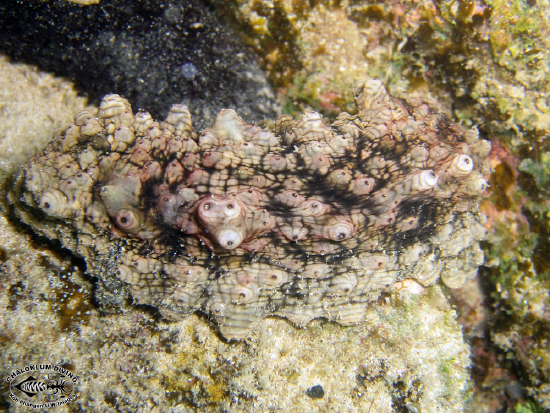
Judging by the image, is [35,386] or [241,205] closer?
[241,205]

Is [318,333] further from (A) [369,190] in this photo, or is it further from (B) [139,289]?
(B) [139,289]

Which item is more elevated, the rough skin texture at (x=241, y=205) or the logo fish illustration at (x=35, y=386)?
the rough skin texture at (x=241, y=205)

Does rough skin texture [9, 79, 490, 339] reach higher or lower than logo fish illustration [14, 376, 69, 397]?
higher

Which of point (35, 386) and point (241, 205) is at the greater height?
point (241, 205)

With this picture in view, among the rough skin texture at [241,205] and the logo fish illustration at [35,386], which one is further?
the logo fish illustration at [35,386]

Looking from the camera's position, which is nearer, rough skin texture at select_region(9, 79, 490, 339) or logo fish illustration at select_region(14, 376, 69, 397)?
rough skin texture at select_region(9, 79, 490, 339)

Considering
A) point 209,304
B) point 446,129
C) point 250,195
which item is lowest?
point 209,304

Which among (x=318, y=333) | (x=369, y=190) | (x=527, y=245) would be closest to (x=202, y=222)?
(x=369, y=190)

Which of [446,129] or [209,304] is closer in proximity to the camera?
[209,304]
